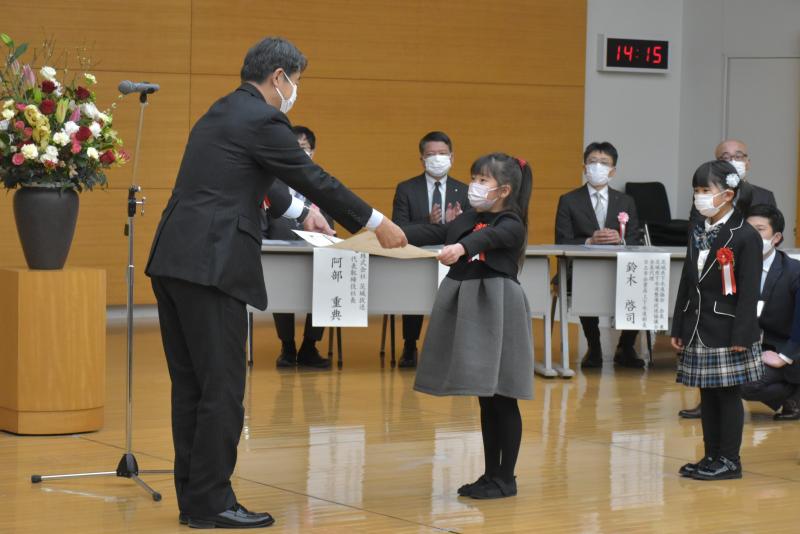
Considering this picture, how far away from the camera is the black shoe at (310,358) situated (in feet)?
24.2

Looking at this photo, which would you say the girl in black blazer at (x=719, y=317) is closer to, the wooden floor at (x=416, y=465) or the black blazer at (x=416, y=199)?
the wooden floor at (x=416, y=465)

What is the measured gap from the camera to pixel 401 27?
1008 cm

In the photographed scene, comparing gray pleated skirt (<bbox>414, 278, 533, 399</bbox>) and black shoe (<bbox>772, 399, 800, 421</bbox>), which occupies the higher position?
gray pleated skirt (<bbox>414, 278, 533, 399</bbox>)

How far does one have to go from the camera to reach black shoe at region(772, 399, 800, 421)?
5.88 meters

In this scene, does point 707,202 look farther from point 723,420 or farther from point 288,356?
point 288,356

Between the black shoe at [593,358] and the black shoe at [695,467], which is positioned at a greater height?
the black shoe at [593,358]

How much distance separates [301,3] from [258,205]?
20.5 feet

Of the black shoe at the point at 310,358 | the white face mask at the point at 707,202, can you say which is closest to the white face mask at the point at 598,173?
the black shoe at the point at 310,358

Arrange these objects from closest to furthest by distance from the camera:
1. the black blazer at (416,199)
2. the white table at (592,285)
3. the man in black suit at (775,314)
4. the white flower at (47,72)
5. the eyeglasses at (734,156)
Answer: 1. the white flower at (47,72)
2. the man in black suit at (775,314)
3. the white table at (592,285)
4. the eyeglasses at (734,156)
5. the black blazer at (416,199)

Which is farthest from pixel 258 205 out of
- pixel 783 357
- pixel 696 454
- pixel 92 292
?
pixel 783 357

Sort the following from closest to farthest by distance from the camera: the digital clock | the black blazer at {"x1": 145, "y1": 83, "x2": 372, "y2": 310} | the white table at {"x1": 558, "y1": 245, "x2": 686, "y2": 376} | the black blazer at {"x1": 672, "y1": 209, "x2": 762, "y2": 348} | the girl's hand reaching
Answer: the black blazer at {"x1": 145, "y1": 83, "x2": 372, "y2": 310} < the girl's hand reaching < the black blazer at {"x1": 672, "y1": 209, "x2": 762, "y2": 348} < the white table at {"x1": 558, "y1": 245, "x2": 686, "y2": 376} < the digital clock

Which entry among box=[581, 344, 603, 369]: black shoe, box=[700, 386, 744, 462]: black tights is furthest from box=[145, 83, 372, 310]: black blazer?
box=[581, 344, 603, 369]: black shoe

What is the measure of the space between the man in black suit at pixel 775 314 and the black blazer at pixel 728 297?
47.0 inches

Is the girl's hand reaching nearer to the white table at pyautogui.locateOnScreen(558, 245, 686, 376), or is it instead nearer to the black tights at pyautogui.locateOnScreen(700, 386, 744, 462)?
the black tights at pyautogui.locateOnScreen(700, 386, 744, 462)
